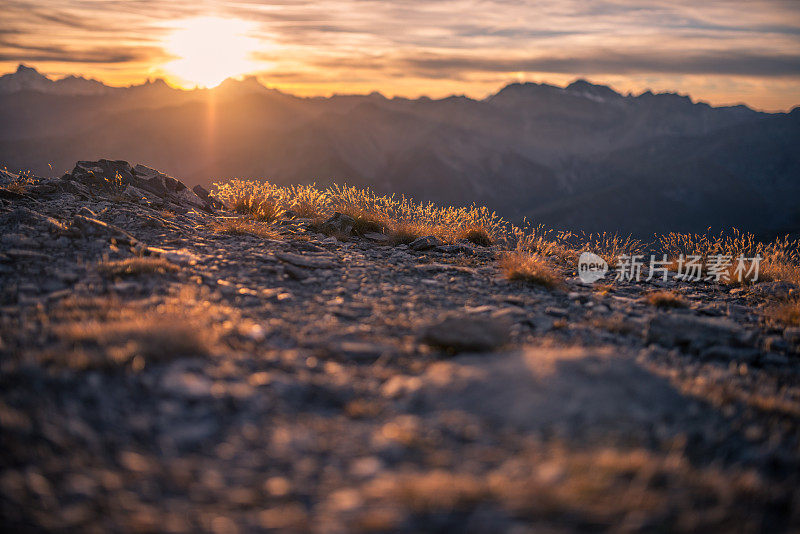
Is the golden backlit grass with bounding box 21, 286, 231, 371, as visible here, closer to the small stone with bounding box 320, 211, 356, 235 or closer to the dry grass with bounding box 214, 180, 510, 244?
the small stone with bounding box 320, 211, 356, 235

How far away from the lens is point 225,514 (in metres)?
2.16

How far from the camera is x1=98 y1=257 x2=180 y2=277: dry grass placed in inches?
227

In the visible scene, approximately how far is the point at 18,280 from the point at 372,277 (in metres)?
4.36

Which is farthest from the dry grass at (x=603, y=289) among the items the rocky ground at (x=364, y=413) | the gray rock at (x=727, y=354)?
the gray rock at (x=727, y=354)

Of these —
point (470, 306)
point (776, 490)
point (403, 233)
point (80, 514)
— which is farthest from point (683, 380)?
point (403, 233)

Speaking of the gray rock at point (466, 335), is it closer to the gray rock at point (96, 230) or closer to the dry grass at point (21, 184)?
the gray rock at point (96, 230)

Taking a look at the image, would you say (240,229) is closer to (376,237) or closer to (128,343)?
(376,237)

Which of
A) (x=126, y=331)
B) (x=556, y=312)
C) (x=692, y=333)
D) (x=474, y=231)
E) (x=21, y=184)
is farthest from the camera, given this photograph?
(x=474, y=231)

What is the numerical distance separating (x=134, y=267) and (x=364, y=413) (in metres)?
4.17

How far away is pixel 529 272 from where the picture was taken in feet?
25.6

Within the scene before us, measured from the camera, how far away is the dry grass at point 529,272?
25.3ft

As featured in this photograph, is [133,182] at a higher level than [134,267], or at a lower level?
higher

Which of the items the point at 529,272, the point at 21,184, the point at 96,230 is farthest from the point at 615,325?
the point at 21,184

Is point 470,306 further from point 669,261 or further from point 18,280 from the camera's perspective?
point 669,261
